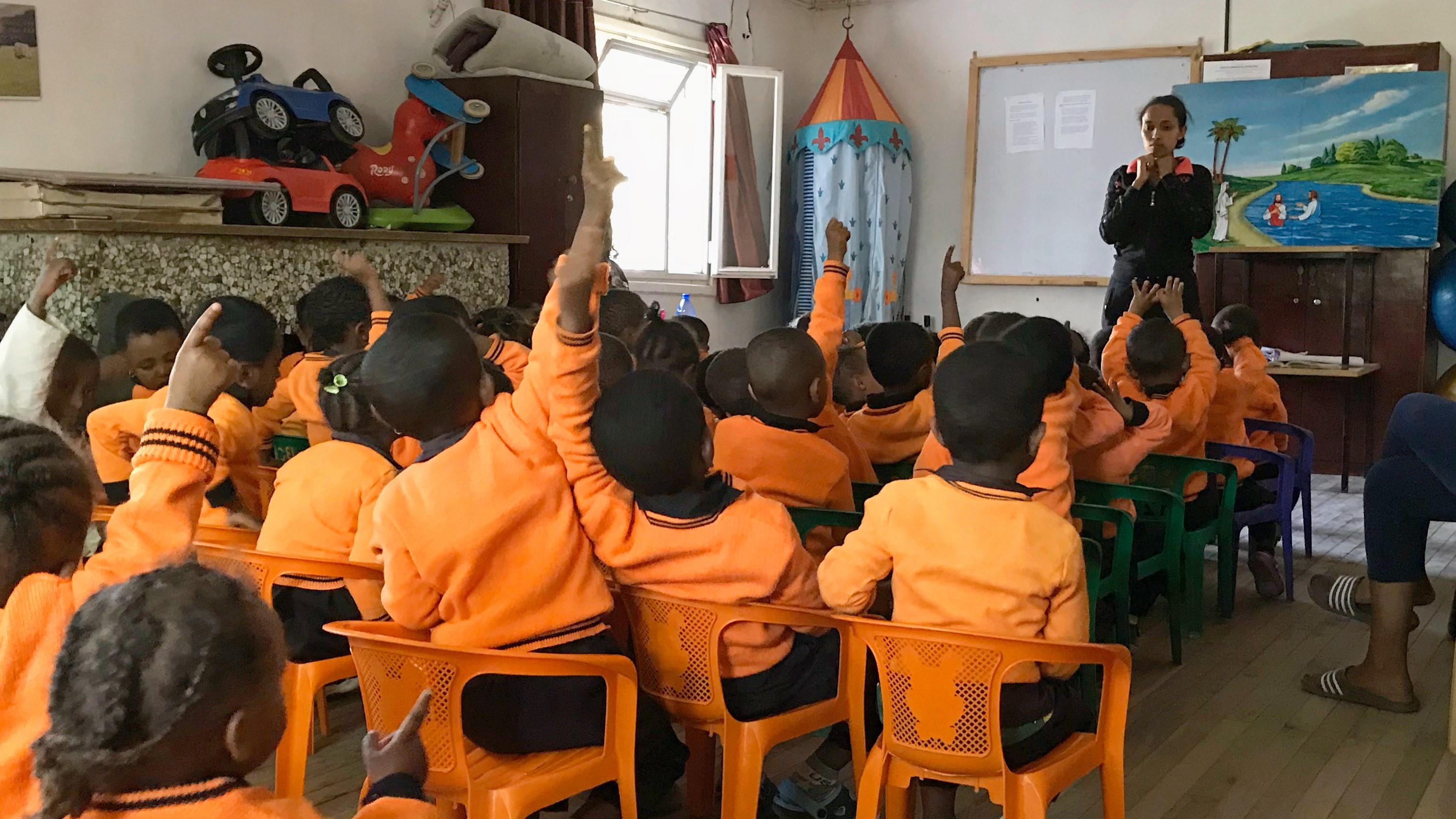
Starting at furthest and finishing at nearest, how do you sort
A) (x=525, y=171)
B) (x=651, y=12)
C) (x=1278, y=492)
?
1. (x=651, y=12)
2. (x=525, y=171)
3. (x=1278, y=492)

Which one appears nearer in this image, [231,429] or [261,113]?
[231,429]

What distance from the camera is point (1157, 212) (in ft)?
13.9

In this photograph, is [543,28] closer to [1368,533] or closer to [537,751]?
[1368,533]

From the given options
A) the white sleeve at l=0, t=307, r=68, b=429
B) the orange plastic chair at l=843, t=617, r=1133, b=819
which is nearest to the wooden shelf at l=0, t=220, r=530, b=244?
the white sleeve at l=0, t=307, r=68, b=429

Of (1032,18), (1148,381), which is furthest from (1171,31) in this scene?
(1148,381)

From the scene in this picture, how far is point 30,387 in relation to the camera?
2.28 metres

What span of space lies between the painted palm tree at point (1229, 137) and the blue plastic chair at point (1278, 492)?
135 inches

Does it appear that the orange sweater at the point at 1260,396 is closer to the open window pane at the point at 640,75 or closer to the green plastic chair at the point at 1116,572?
the green plastic chair at the point at 1116,572

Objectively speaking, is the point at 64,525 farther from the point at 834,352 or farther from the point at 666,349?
the point at 834,352

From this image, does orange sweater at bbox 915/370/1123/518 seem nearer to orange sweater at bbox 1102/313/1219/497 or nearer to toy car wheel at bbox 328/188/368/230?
orange sweater at bbox 1102/313/1219/497

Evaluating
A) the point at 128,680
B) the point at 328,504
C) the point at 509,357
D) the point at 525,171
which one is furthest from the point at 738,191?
the point at 128,680

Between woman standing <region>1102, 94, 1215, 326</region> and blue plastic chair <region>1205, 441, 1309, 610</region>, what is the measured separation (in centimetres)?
94

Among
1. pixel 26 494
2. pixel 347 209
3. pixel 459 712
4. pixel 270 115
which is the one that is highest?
pixel 270 115

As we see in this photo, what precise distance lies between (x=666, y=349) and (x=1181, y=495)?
1351 millimetres
